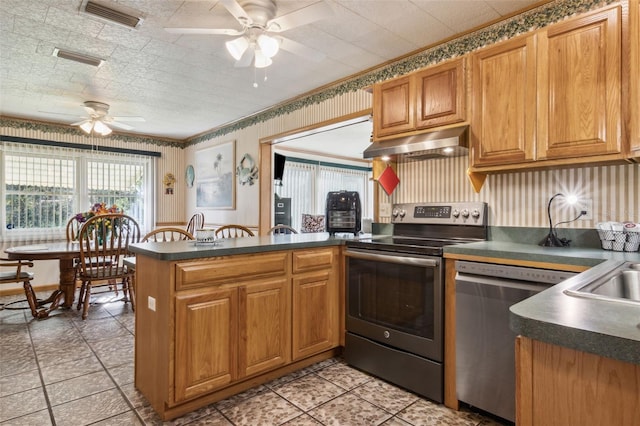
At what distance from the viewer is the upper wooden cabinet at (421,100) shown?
2336 millimetres

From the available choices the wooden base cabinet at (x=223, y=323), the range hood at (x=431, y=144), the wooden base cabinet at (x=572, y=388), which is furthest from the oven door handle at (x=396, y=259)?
the wooden base cabinet at (x=572, y=388)

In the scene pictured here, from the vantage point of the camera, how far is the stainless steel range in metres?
2.09

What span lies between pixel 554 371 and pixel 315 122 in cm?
346

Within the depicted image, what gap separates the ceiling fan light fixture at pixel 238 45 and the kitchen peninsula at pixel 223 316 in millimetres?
1237

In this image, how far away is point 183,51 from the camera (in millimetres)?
2996

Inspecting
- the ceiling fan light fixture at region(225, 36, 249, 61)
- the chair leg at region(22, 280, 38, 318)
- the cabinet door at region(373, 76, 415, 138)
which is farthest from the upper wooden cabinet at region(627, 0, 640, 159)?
the chair leg at region(22, 280, 38, 318)

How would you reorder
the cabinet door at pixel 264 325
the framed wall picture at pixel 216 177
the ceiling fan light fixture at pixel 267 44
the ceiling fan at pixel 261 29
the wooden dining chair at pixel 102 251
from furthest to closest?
the framed wall picture at pixel 216 177 < the wooden dining chair at pixel 102 251 < the ceiling fan light fixture at pixel 267 44 < the cabinet door at pixel 264 325 < the ceiling fan at pixel 261 29

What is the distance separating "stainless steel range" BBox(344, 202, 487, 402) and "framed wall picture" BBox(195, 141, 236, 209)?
3202mm

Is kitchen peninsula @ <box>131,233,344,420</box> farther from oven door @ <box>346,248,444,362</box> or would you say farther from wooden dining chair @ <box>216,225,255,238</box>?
wooden dining chair @ <box>216,225,255,238</box>

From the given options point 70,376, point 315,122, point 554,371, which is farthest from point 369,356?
point 315,122

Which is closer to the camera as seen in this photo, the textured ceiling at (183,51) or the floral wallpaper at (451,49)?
the floral wallpaper at (451,49)

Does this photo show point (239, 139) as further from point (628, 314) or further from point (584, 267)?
point (628, 314)

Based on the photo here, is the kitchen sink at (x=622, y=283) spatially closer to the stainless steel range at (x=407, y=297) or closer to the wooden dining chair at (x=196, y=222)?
the stainless steel range at (x=407, y=297)

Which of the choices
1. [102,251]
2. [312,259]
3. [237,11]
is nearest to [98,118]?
[102,251]
